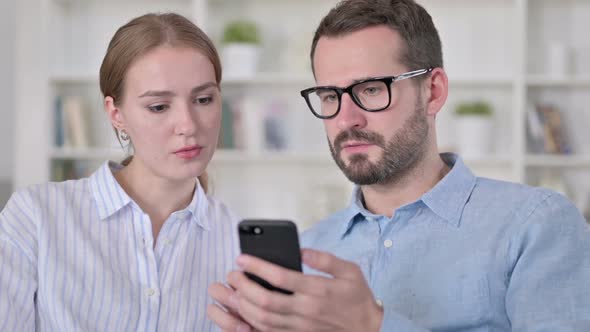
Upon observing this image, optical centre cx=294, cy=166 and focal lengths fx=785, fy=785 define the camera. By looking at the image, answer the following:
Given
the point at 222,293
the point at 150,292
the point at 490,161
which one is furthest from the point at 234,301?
the point at 490,161

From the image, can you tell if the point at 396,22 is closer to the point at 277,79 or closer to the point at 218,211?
the point at 218,211

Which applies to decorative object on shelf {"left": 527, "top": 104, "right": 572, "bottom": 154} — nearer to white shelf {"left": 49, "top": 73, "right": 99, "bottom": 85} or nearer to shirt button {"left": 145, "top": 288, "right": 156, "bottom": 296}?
white shelf {"left": 49, "top": 73, "right": 99, "bottom": 85}

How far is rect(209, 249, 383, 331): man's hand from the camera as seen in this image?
1046 millimetres

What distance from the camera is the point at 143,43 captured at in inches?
64.6

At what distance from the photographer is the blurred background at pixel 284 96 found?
13.4 ft

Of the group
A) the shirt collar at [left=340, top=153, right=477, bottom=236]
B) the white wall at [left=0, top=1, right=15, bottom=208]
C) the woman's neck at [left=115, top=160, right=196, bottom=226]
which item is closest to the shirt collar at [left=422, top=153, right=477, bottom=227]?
the shirt collar at [left=340, top=153, right=477, bottom=236]

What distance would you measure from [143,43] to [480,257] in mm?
811

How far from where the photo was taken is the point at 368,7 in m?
1.66

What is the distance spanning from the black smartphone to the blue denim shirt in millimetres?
320

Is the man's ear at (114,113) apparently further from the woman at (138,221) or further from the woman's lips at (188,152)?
the woman's lips at (188,152)

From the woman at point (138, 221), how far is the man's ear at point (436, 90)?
46 centimetres

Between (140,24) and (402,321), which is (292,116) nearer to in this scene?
(140,24)

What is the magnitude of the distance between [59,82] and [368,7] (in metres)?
3.02

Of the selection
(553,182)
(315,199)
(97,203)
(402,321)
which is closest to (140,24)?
(97,203)
